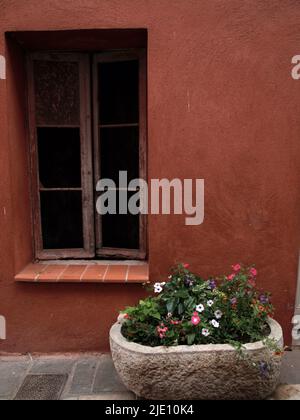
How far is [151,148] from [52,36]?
48.0 inches

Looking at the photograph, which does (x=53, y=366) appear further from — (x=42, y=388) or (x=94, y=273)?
(x=94, y=273)

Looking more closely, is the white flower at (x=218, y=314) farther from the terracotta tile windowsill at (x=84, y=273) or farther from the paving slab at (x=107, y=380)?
the paving slab at (x=107, y=380)

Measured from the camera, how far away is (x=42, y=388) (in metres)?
2.49

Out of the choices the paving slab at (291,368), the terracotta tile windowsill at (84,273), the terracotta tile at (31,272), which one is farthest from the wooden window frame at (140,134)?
the paving slab at (291,368)

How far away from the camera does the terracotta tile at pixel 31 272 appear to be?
9.18 ft

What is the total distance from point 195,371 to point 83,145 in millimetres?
2083

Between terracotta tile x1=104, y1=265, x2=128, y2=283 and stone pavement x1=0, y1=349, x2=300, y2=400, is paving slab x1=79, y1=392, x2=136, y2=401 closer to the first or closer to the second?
stone pavement x1=0, y1=349, x2=300, y2=400

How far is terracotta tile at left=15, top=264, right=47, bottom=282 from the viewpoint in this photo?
2799 mm

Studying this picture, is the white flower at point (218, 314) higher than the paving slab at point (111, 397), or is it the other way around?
the white flower at point (218, 314)

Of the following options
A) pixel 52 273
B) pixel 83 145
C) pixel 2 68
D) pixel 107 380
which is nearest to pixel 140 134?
pixel 83 145

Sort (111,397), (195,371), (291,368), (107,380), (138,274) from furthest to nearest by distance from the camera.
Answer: (138,274)
(291,368)
(107,380)
(111,397)
(195,371)

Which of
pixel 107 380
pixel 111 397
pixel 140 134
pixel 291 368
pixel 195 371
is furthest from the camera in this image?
pixel 140 134

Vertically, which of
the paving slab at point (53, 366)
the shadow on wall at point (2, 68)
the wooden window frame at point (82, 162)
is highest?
the shadow on wall at point (2, 68)
